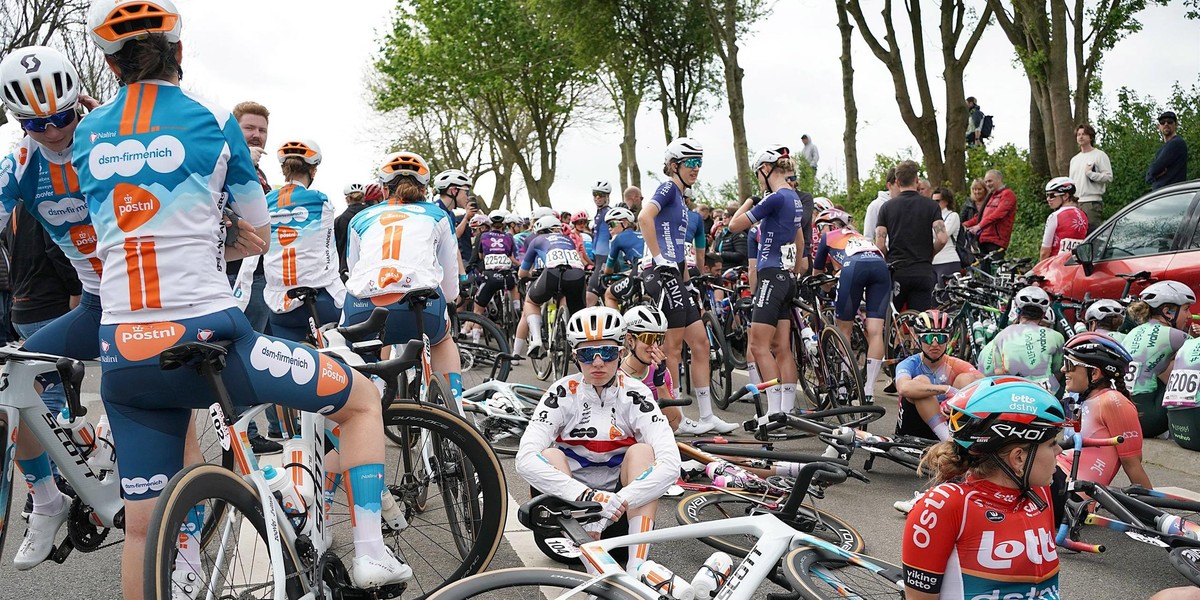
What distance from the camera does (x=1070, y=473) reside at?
542 cm

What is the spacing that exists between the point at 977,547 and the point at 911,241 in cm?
749

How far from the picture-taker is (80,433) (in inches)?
177

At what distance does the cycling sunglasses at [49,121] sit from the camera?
4211 mm

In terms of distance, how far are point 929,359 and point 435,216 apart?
339 centimetres

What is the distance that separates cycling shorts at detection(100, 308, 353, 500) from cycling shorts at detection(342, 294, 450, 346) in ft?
8.30

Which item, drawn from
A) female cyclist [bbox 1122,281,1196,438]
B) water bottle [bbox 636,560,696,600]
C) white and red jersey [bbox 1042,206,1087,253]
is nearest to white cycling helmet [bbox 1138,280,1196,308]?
female cyclist [bbox 1122,281,1196,438]

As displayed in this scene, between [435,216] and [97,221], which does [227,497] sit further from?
[435,216]

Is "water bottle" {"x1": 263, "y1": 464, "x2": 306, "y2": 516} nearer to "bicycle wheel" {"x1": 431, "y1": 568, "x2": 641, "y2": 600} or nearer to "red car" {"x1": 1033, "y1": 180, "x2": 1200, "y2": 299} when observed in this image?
"bicycle wheel" {"x1": 431, "y1": 568, "x2": 641, "y2": 600}

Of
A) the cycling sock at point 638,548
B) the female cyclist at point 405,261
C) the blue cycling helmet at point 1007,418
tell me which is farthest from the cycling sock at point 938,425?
the blue cycling helmet at point 1007,418

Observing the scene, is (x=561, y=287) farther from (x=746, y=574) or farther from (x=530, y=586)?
(x=530, y=586)

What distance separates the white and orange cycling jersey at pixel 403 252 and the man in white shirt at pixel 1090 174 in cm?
1097

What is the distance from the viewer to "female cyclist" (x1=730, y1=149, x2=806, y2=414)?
27.7 feet

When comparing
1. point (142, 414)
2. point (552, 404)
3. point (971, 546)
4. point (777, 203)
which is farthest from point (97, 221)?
point (777, 203)

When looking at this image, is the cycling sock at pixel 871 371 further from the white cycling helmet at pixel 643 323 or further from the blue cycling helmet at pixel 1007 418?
the blue cycling helmet at pixel 1007 418
